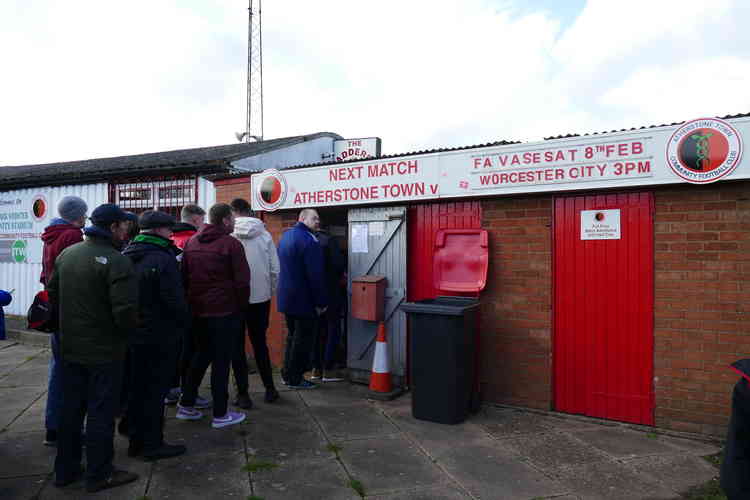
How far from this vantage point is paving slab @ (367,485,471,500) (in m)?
3.68

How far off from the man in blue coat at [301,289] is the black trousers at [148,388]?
6.29 ft

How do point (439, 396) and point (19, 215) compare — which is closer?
A: point (439, 396)

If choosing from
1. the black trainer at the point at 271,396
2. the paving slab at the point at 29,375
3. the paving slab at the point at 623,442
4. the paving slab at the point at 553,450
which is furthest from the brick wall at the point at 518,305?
the paving slab at the point at 29,375

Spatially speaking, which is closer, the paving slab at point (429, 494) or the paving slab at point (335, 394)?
the paving slab at point (429, 494)

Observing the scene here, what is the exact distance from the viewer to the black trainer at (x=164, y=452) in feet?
13.8

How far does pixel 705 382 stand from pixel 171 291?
15.1 ft

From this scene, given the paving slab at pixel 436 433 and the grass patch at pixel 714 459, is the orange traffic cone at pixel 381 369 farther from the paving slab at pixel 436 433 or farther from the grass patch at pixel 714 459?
the grass patch at pixel 714 459

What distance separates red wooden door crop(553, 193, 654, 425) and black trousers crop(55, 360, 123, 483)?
4043 millimetres

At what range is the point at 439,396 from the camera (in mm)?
5219

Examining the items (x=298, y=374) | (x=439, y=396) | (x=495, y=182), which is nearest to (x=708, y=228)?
(x=495, y=182)

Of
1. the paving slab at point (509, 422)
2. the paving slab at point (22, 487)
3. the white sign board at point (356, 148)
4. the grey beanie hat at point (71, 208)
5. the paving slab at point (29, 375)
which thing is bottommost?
the paving slab at point (509, 422)

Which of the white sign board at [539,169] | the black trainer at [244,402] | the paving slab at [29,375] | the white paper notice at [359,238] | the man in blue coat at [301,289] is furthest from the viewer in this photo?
the white paper notice at [359,238]

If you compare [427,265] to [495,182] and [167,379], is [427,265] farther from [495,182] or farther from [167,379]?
[167,379]

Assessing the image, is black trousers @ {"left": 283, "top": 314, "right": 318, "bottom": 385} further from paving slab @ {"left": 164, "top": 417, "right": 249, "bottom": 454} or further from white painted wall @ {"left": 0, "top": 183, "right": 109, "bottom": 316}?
white painted wall @ {"left": 0, "top": 183, "right": 109, "bottom": 316}
